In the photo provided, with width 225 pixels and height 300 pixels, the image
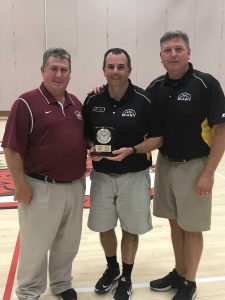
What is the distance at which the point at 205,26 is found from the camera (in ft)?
39.9

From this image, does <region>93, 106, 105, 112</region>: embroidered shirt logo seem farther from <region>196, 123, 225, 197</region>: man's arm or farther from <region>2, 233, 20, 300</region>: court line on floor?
<region>2, 233, 20, 300</region>: court line on floor

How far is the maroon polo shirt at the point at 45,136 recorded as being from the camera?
2336 mm

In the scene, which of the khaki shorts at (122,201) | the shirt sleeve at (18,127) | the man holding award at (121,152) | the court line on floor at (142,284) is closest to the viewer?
the shirt sleeve at (18,127)

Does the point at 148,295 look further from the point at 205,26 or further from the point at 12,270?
the point at 205,26

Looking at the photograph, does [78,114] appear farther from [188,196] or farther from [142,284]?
[142,284]

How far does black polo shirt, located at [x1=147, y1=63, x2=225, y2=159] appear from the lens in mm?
2436

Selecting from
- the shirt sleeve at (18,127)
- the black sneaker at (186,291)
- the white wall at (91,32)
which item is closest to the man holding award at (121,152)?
the black sneaker at (186,291)

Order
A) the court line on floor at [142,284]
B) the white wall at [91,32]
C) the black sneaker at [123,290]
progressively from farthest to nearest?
the white wall at [91,32] → the court line on floor at [142,284] → the black sneaker at [123,290]

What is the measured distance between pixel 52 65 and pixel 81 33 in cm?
977

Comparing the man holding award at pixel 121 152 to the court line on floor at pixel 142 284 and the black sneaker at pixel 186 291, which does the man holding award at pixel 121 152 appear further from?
the black sneaker at pixel 186 291

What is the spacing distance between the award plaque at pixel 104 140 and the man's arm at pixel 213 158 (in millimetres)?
638

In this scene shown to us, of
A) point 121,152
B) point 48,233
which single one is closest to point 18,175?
point 48,233

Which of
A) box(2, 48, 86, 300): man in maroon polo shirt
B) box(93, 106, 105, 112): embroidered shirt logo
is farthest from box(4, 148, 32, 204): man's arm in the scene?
box(93, 106, 105, 112): embroidered shirt logo

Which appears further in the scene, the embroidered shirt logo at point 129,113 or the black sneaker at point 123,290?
the black sneaker at point 123,290
